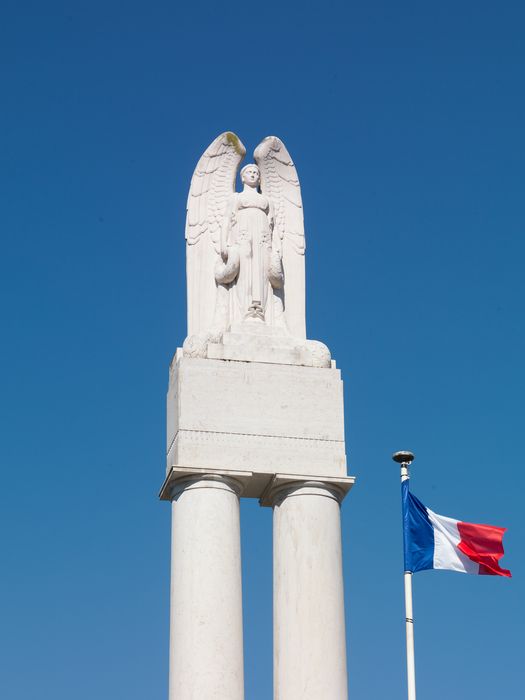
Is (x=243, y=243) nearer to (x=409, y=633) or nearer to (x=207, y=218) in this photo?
(x=207, y=218)

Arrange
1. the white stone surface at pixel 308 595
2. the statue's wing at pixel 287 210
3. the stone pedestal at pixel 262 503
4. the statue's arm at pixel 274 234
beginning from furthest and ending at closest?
the statue's arm at pixel 274 234 < the statue's wing at pixel 287 210 < the white stone surface at pixel 308 595 < the stone pedestal at pixel 262 503

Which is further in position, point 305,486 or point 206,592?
point 305,486

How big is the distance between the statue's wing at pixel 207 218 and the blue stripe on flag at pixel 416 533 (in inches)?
193

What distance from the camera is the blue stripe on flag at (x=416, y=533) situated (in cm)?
2609

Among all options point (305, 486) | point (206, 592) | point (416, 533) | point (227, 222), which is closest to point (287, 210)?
point (227, 222)

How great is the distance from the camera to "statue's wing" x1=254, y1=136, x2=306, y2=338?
27547 mm

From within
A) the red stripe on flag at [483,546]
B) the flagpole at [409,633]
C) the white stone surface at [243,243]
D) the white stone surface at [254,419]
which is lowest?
the flagpole at [409,633]

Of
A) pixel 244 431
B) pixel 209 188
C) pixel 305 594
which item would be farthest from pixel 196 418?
pixel 209 188

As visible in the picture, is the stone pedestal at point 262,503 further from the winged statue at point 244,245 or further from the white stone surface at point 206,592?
the winged statue at point 244,245

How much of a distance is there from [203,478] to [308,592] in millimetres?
2597

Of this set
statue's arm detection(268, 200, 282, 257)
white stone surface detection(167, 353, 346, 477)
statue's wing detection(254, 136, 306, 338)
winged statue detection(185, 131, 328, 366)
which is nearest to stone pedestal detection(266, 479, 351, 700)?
white stone surface detection(167, 353, 346, 477)

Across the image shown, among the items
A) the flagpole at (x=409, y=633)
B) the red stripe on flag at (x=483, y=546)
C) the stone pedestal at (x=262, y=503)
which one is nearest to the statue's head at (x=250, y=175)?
the stone pedestal at (x=262, y=503)

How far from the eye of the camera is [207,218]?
27969 mm

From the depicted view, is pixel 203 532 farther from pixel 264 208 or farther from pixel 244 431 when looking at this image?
pixel 264 208
